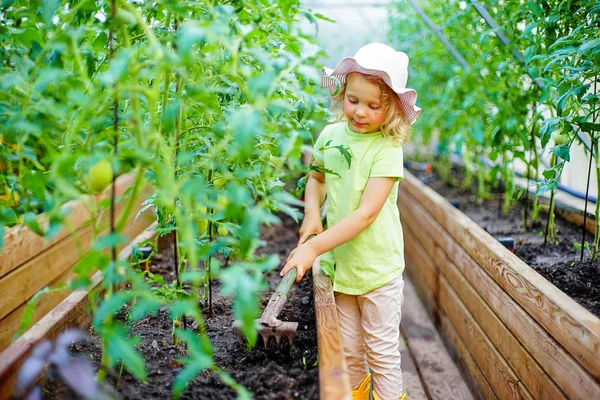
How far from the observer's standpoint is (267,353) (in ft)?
4.18

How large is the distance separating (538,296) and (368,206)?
496 millimetres

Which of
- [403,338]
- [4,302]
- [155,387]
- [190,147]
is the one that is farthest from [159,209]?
[403,338]

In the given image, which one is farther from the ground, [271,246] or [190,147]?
[190,147]

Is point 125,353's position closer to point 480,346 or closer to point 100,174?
point 100,174

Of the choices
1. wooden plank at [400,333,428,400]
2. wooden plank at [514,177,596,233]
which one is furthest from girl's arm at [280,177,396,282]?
wooden plank at [514,177,596,233]

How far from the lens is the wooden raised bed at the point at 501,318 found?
4.00 feet

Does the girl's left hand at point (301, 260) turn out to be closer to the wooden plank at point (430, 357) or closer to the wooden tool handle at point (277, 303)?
the wooden tool handle at point (277, 303)

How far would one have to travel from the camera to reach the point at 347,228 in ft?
4.73

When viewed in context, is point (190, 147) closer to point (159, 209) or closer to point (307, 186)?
point (159, 209)

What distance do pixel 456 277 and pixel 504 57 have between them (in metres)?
0.98

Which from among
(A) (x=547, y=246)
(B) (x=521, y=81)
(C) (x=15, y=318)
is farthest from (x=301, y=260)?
(B) (x=521, y=81)

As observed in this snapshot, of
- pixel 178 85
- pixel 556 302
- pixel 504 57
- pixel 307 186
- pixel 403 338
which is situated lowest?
pixel 403 338

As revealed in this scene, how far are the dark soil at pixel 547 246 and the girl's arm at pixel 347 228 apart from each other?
0.66 m

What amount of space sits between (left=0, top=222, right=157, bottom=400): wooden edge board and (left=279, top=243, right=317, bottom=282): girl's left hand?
19.4 inches
